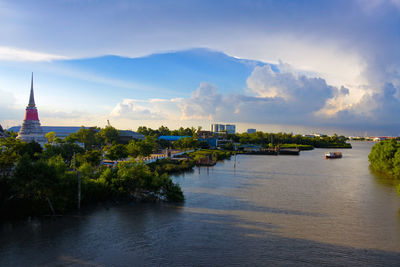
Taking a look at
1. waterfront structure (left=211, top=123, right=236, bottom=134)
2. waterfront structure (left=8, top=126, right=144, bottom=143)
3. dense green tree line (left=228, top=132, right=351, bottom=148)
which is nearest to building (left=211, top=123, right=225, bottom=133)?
waterfront structure (left=211, top=123, right=236, bottom=134)

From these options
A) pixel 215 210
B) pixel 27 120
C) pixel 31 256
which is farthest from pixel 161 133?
pixel 31 256

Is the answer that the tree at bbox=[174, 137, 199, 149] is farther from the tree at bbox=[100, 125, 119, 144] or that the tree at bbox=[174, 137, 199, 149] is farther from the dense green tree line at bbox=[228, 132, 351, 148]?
the dense green tree line at bbox=[228, 132, 351, 148]

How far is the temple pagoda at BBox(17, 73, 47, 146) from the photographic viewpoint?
145 ft

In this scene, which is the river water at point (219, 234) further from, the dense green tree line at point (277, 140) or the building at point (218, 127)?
the building at point (218, 127)

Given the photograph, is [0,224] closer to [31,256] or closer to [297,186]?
[31,256]

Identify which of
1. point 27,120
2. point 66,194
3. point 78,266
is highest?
point 27,120

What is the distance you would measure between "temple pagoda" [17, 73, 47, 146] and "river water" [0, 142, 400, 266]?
3199cm

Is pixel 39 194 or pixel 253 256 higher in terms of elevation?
pixel 39 194

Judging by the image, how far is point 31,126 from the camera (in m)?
44.9

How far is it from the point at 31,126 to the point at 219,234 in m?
40.5

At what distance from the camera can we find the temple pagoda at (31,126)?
4422cm

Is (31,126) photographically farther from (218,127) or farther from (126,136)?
(218,127)

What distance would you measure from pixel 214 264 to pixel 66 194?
953 cm

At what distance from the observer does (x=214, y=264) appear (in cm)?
1180
